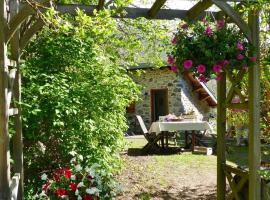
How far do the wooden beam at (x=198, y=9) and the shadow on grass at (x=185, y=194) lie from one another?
2605mm

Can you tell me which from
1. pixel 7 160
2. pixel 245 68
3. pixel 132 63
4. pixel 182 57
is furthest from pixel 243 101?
pixel 132 63

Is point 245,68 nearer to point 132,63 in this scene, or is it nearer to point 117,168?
point 117,168

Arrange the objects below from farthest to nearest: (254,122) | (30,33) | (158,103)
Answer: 1. (158,103)
2. (30,33)
3. (254,122)

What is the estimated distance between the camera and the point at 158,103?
711 inches

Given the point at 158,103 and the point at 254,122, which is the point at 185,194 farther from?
the point at 158,103

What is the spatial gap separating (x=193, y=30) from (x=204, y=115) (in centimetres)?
1460

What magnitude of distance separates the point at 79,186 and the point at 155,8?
221cm

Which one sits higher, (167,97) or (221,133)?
(167,97)

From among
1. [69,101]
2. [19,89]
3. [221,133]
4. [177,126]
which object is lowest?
[177,126]

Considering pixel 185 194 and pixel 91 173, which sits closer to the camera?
pixel 91 173

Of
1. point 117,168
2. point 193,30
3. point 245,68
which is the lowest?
point 117,168

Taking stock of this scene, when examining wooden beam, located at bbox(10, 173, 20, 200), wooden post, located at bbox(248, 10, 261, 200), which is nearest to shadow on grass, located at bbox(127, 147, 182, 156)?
wooden beam, located at bbox(10, 173, 20, 200)

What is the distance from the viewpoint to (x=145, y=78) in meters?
17.7

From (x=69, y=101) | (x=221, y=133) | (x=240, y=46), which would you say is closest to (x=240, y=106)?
(x=221, y=133)
